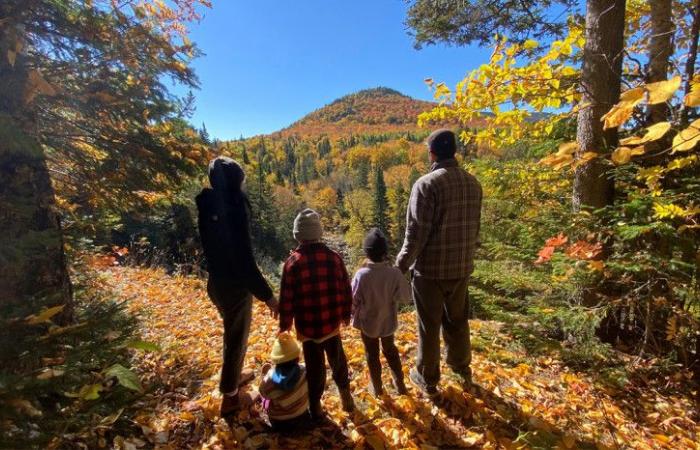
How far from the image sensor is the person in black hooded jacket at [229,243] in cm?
267

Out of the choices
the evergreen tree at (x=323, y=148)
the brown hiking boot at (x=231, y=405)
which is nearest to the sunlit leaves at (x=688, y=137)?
the brown hiking boot at (x=231, y=405)

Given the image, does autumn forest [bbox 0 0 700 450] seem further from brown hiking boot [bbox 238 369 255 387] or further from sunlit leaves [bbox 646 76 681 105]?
sunlit leaves [bbox 646 76 681 105]

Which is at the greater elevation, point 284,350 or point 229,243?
point 229,243

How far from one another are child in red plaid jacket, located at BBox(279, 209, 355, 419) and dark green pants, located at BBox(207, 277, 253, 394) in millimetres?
372

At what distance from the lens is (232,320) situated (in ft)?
9.45

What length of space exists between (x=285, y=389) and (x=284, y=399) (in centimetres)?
8

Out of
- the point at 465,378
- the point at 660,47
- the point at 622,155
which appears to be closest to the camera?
the point at 622,155

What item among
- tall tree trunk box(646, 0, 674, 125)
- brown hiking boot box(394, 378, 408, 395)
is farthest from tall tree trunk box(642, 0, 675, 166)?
brown hiking boot box(394, 378, 408, 395)

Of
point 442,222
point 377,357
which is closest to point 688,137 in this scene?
point 442,222

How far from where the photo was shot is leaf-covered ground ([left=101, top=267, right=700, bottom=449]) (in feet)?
9.08

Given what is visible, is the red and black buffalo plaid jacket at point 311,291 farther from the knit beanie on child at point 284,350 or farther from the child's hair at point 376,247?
the child's hair at point 376,247

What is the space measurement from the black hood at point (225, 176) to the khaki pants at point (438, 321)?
1.67 metres

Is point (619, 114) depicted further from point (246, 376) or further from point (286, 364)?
point (246, 376)

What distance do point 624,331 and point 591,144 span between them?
6.86ft
